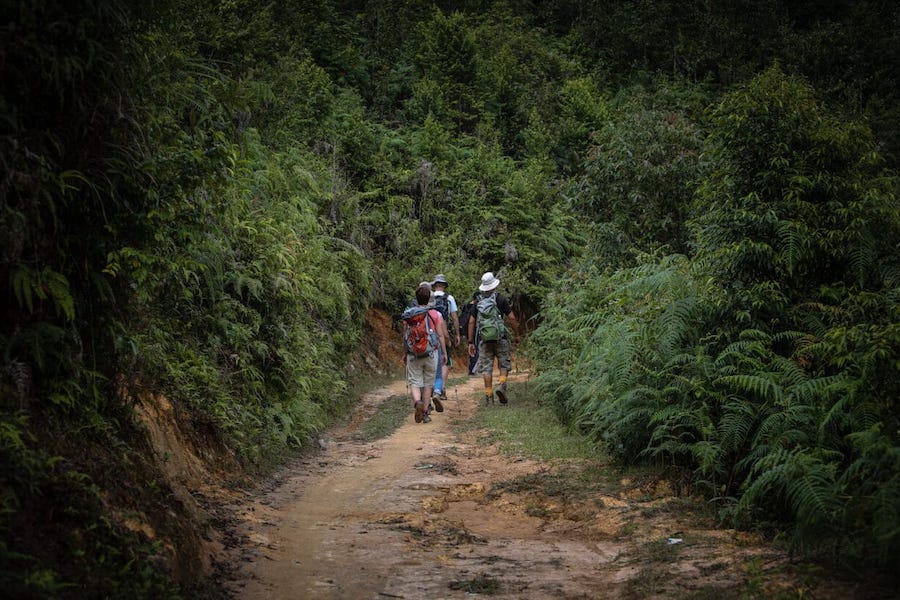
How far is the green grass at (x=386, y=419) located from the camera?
1106cm

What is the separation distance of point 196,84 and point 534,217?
72.9ft

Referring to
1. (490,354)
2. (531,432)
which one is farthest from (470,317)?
(531,432)

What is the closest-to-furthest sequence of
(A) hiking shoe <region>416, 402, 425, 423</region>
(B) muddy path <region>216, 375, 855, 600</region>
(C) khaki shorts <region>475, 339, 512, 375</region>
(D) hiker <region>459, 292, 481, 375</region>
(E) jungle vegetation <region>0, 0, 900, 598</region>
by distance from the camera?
(E) jungle vegetation <region>0, 0, 900, 598</region>
(B) muddy path <region>216, 375, 855, 600</region>
(A) hiking shoe <region>416, 402, 425, 423</region>
(C) khaki shorts <region>475, 339, 512, 375</region>
(D) hiker <region>459, 292, 481, 375</region>

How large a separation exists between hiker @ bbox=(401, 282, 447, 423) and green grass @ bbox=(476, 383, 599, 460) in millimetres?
1011

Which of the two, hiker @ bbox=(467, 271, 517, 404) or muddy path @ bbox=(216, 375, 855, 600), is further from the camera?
hiker @ bbox=(467, 271, 517, 404)

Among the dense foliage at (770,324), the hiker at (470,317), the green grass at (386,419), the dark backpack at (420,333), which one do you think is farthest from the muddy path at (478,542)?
the hiker at (470,317)

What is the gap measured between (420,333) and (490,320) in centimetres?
227

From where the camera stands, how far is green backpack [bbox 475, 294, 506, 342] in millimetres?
13391

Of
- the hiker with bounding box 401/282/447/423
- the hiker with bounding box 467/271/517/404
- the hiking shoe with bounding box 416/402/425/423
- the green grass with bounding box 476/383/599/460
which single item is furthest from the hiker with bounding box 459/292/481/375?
the hiking shoe with bounding box 416/402/425/423

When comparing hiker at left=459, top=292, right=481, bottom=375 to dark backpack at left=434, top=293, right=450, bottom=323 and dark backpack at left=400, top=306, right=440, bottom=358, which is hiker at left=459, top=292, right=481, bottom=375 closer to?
dark backpack at left=434, top=293, right=450, bottom=323

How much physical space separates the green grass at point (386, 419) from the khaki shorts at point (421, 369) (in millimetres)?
787

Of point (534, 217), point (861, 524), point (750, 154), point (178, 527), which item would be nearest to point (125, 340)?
point (178, 527)

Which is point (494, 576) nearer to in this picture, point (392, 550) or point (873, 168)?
point (392, 550)

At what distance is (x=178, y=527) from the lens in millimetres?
4668
